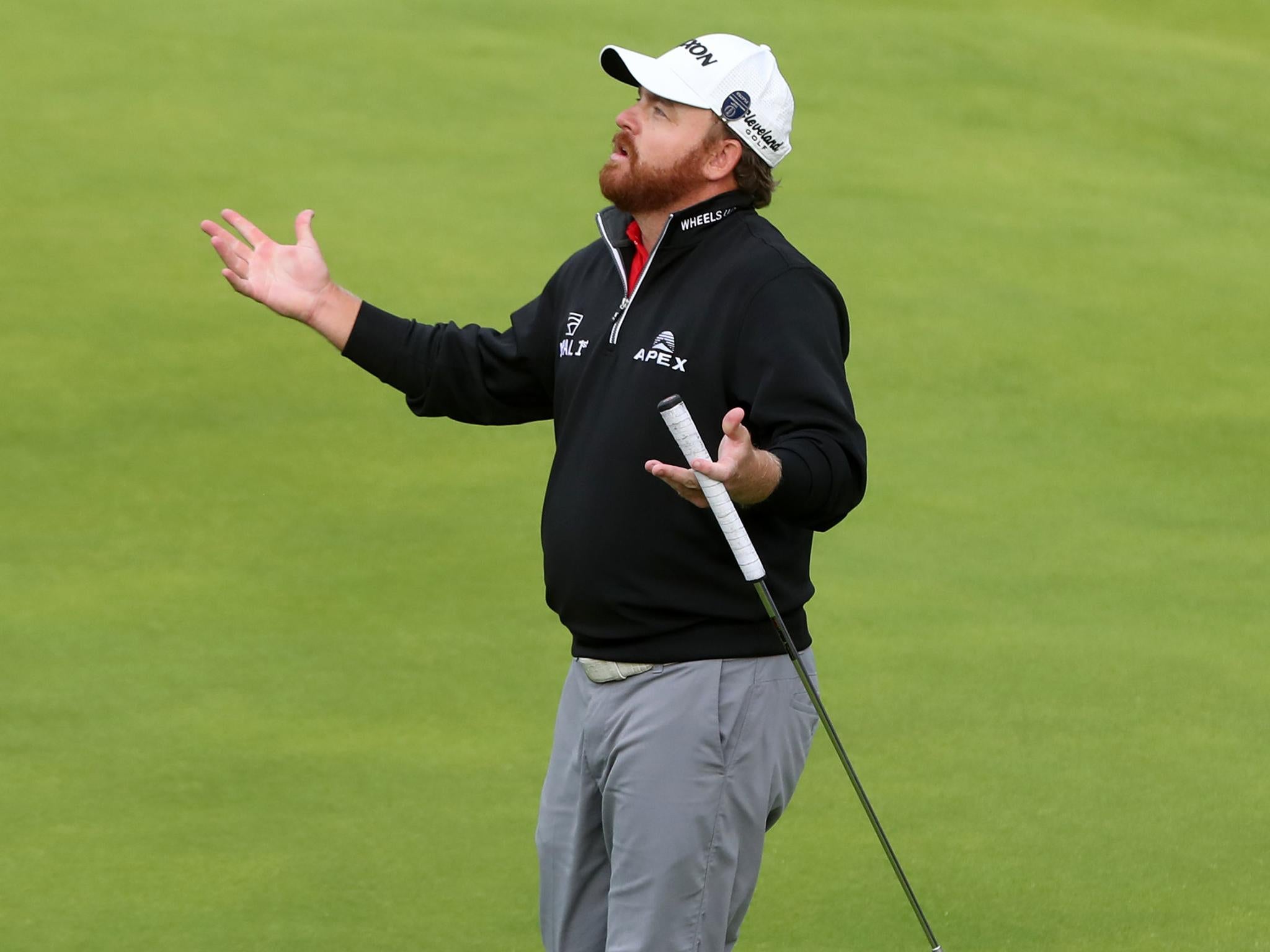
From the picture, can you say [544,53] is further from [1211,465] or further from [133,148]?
[1211,465]

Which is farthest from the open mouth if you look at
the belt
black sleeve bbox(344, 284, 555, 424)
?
the belt

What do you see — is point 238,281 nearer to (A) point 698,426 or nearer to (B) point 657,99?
(B) point 657,99

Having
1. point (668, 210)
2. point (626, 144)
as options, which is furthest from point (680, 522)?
point (626, 144)

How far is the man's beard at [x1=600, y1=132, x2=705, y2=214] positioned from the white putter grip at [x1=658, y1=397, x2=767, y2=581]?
39 cm

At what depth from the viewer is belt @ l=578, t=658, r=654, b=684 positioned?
8.96 feet

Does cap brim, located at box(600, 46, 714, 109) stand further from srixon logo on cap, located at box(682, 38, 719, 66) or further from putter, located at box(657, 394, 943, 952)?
putter, located at box(657, 394, 943, 952)

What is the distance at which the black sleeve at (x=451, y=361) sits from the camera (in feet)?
10.0

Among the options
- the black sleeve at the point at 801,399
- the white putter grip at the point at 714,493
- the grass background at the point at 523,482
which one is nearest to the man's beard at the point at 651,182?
the black sleeve at the point at 801,399

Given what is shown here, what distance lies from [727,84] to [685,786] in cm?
100

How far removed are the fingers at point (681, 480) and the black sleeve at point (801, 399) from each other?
9 centimetres

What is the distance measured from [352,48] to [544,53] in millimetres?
880

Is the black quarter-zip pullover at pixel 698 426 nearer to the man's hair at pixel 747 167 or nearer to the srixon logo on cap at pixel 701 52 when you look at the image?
the man's hair at pixel 747 167

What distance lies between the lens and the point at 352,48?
891 centimetres

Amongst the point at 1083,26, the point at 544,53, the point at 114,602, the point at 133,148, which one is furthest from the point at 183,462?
the point at 1083,26
